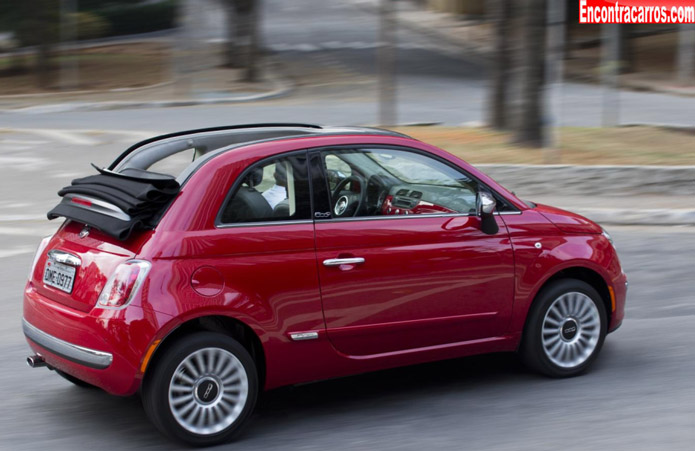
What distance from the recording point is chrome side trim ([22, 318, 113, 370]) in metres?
4.86

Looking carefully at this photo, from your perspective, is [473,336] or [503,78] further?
[503,78]

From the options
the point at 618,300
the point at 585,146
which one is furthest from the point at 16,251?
the point at 585,146

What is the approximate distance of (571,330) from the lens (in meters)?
6.09

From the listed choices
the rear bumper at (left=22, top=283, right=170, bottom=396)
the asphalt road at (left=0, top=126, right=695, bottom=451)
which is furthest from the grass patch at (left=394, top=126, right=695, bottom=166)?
the rear bumper at (left=22, top=283, right=170, bottom=396)

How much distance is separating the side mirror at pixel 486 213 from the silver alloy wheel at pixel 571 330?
0.67 meters

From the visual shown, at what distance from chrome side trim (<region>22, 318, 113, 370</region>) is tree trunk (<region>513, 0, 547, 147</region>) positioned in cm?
1067

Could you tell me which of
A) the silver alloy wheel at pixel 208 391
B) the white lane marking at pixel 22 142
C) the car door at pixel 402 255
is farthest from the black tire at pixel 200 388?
the white lane marking at pixel 22 142

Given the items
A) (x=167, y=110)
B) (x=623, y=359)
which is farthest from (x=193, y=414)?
(x=167, y=110)

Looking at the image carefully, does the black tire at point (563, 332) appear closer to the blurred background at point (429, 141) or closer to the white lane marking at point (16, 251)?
the blurred background at point (429, 141)

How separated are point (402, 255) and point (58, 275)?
1885 mm

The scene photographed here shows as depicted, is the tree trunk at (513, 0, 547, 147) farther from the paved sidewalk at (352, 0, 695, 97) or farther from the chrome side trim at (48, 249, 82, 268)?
the paved sidewalk at (352, 0, 695, 97)

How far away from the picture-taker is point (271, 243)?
5.14 meters

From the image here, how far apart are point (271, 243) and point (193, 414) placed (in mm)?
961

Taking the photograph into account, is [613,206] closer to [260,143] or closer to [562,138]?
[562,138]
